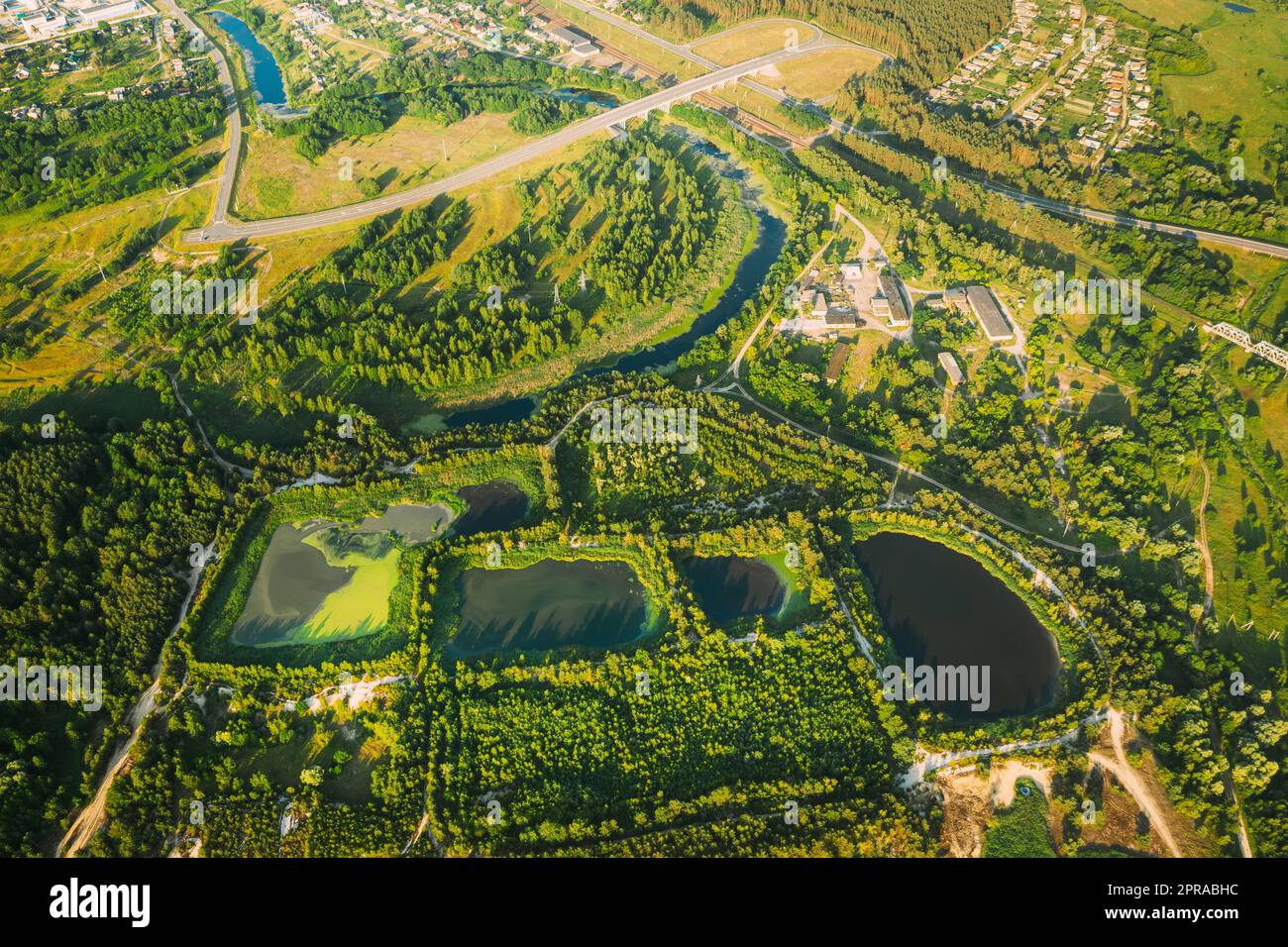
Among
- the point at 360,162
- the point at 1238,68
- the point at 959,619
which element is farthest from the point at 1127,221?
the point at 360,162

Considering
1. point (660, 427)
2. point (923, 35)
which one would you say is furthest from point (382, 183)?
point (923, 35)

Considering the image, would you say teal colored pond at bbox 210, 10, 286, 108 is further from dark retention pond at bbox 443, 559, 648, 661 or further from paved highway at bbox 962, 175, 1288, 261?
paved highway at bbox 962, 175, 1288, 261

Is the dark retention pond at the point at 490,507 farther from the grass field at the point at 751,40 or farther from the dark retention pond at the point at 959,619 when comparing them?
the grass field at the point at 751,40

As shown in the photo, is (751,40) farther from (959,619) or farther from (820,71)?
(959,619)

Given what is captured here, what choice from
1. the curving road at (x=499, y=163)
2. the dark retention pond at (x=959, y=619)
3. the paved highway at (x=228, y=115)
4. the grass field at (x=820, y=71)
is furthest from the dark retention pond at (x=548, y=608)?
the grass field at (x=820, y=71)

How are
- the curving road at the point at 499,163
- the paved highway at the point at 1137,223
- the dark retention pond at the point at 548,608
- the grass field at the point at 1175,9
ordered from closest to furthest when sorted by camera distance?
the dark retention pond at the point at 548,608, the paved highway at the point at 1137,223, the curving road at the point at 499,163, the grass field at the point at 1175,9

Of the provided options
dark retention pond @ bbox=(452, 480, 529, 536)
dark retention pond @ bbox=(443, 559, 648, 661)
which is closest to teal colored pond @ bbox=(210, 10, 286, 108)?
dark retention pond @ bbox=(452, 480, 529, 536)

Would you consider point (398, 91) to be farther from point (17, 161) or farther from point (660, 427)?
point (660, 427)
